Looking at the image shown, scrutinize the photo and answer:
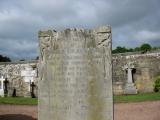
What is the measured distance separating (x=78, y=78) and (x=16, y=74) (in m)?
31.3

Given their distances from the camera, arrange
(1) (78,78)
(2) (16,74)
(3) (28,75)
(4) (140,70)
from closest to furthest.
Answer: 1. (1) (78,78)
2. (4) (140,70)
3. (3) (28,75)
4. (2) (16,74)

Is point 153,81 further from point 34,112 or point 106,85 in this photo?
point 106,85

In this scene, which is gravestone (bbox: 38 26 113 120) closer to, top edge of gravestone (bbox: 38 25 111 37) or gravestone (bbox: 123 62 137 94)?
top edge of gravestone (bbox: 38 25 111 37)

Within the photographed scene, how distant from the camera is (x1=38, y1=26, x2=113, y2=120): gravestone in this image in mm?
8031

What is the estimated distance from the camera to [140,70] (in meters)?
33.4

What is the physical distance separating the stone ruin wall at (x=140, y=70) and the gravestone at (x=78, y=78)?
989 inches

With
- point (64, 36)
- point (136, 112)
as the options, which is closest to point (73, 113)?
point (64, 36)

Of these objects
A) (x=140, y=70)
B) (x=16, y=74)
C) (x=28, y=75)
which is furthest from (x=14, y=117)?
(x=16, y=74)

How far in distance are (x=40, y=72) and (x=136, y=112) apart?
1126cm

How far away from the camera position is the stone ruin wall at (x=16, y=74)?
37.9m

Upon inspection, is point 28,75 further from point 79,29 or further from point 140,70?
point 79,29

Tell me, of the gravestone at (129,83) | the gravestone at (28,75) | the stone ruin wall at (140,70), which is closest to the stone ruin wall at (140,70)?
the stone ruin wall at (140,70)

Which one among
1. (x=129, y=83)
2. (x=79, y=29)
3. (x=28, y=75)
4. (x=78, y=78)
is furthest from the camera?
(x=28, y=75)

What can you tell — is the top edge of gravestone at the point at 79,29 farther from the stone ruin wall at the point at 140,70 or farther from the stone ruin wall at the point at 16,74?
the stone ruin wall at the point at 16,74
